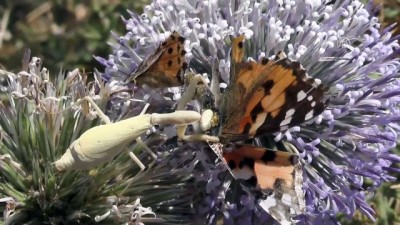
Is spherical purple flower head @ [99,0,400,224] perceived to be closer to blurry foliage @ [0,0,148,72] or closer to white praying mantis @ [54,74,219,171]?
white praying mantis @ [54,74,219,171]

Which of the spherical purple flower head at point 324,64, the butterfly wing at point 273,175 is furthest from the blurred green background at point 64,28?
the butterfly wing at point 273,175

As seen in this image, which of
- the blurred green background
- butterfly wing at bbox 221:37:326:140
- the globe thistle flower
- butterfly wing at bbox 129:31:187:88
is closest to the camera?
butterfly wing at bbox 221:37:326:140

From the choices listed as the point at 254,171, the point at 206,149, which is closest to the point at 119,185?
the point at 206,149

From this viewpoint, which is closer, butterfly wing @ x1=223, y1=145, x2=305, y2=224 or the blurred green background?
butterfly wing @ x1=223, y1=145, x2=305, y2=224

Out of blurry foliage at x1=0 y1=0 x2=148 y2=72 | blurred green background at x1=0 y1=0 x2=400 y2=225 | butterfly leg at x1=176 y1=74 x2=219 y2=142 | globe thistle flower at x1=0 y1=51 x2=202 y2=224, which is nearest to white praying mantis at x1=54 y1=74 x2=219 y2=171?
butterfly leg at x1=176 y1=74 x2=219 y2=142

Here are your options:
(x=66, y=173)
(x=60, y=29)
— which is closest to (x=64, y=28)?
(x=60, y=29)

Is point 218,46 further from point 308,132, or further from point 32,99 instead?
point 32,99
